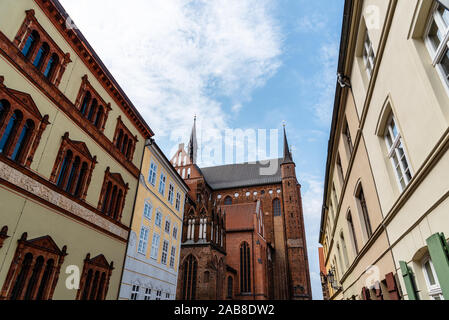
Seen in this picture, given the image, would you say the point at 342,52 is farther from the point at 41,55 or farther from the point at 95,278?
the point at 95,278

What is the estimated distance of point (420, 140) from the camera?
19.4 feet

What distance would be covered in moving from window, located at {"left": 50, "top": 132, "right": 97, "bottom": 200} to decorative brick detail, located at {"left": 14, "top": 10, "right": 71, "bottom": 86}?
96.3 inches

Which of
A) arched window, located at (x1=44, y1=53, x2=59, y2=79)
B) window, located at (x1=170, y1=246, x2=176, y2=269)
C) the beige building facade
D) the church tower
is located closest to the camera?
the beige building facade

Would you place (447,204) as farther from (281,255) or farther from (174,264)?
(281,255)

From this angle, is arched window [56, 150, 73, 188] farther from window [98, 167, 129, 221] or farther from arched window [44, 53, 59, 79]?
arched window [44, 53, 59, 79]

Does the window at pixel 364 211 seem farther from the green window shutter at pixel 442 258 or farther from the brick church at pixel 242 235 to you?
the brick church at pixel 242 235

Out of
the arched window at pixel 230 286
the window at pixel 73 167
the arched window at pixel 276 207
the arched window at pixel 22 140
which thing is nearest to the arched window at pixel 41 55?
the arched window at pixel 22 140

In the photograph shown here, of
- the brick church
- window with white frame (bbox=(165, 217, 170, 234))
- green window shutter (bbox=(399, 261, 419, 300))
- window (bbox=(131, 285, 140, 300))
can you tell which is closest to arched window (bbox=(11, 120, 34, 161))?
window (bbox=(131, 285, 140, 300))

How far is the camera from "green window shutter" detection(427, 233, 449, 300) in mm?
5027

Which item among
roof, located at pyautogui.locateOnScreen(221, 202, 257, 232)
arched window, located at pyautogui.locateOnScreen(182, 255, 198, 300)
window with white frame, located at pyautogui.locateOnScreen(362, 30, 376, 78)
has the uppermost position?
roof, located at pyautogui.locateOnScreen(221, 202, 257, 232)

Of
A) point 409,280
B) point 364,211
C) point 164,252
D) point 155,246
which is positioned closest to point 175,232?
point 164,252

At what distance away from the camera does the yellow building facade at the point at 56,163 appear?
9.21 metres

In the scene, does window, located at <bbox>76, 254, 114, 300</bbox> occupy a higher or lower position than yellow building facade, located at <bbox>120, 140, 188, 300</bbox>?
lower

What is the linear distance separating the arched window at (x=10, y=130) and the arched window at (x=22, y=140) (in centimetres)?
27
